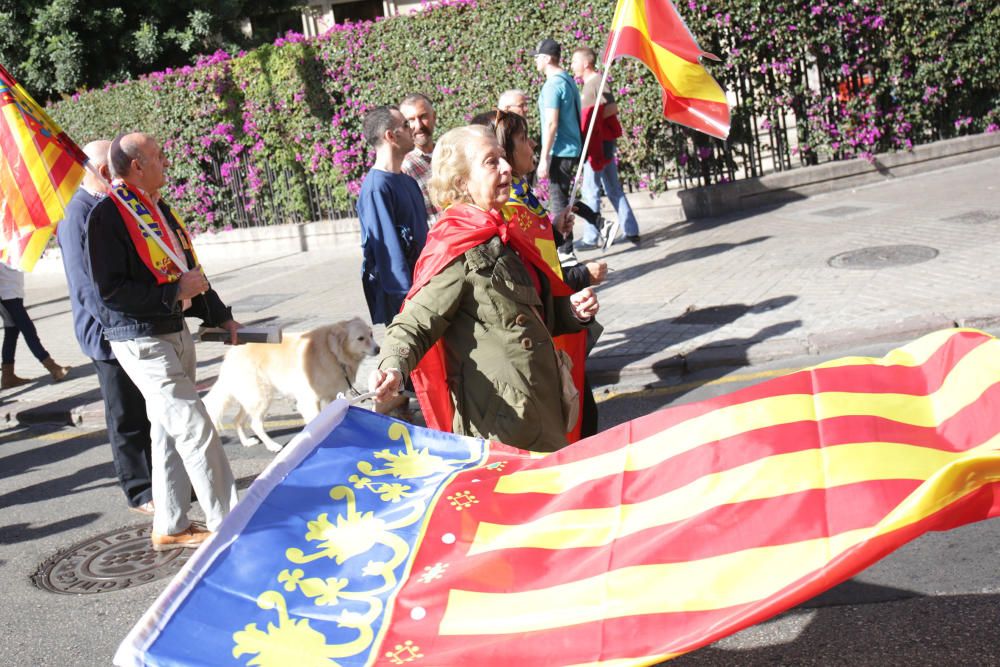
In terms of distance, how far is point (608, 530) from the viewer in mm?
2812

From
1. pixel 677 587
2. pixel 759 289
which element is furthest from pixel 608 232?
pixel 677 587

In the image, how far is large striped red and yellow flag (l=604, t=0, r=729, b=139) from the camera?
5.87 meters

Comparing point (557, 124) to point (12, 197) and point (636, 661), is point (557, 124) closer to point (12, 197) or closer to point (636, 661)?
point (12, 197)

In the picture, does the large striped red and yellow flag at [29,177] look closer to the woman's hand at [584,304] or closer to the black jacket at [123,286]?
the black jacket at [123,286]

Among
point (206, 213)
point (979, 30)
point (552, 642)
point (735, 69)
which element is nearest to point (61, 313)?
point (206, 213)

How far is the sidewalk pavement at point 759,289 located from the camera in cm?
768

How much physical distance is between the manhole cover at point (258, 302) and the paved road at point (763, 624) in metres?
5.61

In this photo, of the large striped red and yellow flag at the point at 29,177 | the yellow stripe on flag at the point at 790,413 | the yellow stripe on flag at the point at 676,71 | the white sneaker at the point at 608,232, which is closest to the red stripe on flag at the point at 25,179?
the large striped red and yellow flag at the point at 29,177

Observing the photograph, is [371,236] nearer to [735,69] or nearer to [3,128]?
[3,128]

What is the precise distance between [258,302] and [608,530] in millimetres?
11042

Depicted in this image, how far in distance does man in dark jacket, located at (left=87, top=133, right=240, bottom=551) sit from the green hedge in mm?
9184

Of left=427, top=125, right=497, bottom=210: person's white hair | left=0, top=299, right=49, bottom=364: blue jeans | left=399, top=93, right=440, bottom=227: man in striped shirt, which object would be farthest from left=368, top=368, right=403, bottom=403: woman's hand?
left=0, top=299, right=49, bottom=364: blue jeans

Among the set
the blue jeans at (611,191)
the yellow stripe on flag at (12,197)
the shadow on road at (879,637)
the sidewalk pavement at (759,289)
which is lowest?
the shadow on road at (879,637)

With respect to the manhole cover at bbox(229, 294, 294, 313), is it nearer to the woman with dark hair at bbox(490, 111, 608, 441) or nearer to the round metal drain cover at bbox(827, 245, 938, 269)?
the round metal drain cover at bbox(827, 245, 938, 269)
